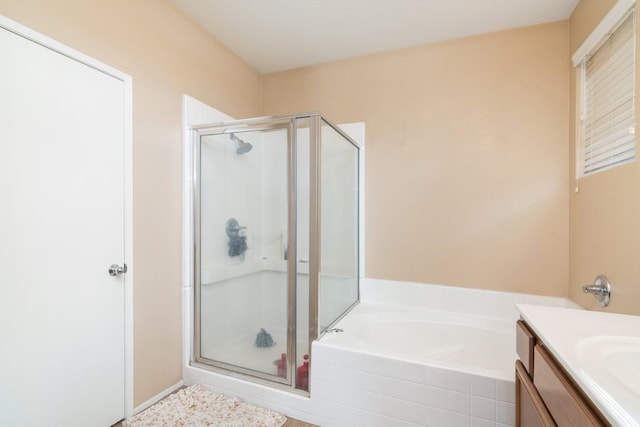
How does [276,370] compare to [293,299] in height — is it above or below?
below

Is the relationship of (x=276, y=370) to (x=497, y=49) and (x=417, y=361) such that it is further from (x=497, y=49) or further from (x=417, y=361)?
(x=497, y=49)

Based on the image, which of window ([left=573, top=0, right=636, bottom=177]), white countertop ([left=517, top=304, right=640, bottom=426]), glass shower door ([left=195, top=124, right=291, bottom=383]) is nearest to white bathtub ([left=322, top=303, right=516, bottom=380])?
glass shower door ([left=195, top=124, right=291, bottom=383])

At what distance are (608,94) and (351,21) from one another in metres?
1.64

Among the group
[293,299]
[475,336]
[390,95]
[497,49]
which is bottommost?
[475,336]

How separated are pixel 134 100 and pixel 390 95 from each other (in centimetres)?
189

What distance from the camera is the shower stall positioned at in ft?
6.11

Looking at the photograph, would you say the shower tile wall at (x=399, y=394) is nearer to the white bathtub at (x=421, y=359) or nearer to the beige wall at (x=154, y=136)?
the white bathtub at (x=421, y=359)

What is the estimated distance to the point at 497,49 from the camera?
2.21 meters

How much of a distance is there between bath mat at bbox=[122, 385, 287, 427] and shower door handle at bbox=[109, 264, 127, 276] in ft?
2.78

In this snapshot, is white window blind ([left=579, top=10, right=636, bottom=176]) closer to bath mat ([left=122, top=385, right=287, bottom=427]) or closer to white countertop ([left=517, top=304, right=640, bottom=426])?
white countertop ([left=517, top=304, right=640, bottom=426])

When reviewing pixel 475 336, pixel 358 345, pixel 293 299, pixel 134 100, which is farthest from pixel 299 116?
pixel 475 336

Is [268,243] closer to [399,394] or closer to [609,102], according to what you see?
[399,394]

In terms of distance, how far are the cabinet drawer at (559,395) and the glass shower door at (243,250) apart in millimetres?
1328

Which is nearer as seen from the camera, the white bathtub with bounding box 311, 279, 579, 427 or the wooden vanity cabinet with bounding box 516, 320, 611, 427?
the wooden vanity cabinet with bounding box 516, 320, 611, 427
